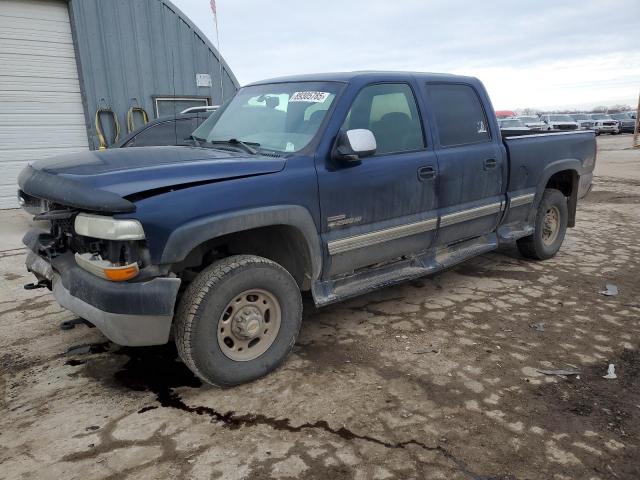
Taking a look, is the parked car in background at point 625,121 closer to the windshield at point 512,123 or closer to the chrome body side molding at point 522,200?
the windshield at point 512,123

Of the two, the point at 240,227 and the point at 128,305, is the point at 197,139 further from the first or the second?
the point at 128,305

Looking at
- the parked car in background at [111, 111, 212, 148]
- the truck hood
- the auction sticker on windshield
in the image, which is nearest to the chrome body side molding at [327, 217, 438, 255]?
the truck hood

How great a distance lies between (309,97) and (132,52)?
8125 millimetres

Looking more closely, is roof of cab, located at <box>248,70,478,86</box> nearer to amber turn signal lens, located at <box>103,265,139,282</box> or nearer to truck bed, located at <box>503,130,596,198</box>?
truck bed, located at <box>503,130,596,198</box>

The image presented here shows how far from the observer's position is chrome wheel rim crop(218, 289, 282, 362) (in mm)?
2855

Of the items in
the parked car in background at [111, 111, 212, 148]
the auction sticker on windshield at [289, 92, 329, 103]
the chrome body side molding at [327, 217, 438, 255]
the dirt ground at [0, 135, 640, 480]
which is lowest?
the dirt ground at [0, 135, 640, 480]

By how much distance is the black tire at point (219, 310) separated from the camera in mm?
2674

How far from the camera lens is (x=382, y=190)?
346 cm

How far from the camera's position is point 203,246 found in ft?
9.39

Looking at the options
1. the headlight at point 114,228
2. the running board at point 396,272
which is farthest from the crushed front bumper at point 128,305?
the running board at point 396,272

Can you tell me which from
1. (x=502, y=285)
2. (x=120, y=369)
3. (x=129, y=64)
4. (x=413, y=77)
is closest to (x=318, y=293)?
(x=120, y=369)

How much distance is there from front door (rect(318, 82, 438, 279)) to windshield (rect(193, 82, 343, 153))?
0.22 metres

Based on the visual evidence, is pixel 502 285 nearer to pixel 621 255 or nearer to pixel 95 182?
pixel 621 255

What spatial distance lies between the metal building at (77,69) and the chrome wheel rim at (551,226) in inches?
242
